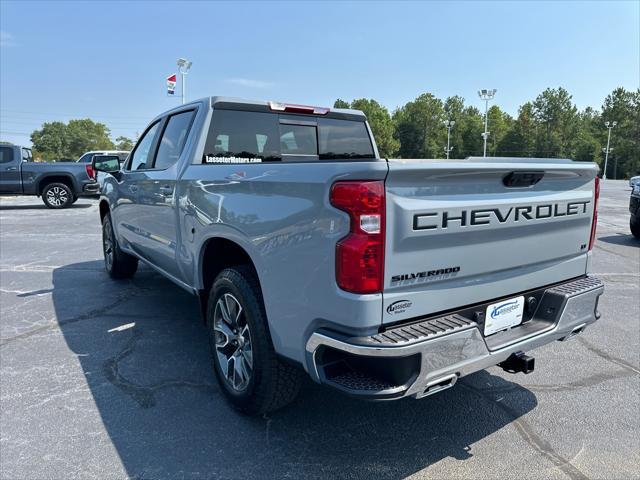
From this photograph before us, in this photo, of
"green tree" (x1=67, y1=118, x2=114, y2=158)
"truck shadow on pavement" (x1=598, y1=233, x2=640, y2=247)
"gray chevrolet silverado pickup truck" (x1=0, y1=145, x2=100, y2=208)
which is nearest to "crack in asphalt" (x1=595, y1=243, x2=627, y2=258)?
"truck shadow on pavement" (x1=598, y1=233, x2=640, y2=247)

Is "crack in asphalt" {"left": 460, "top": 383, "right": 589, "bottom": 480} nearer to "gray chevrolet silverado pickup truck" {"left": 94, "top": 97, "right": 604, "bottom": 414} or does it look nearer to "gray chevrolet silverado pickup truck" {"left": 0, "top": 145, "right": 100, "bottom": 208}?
"gray chevrolet silverado pickup truck" {"left": 94, "top": 97, "right": 604, "bottom": 414}

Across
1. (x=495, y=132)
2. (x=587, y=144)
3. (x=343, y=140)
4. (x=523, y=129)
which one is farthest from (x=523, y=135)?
(x=343, y=140)

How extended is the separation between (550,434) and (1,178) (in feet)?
56.0

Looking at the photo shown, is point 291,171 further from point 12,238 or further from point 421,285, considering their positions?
point 12,238

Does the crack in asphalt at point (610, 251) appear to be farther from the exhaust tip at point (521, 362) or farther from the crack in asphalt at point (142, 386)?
the crack in asphalt at point (142, 386)

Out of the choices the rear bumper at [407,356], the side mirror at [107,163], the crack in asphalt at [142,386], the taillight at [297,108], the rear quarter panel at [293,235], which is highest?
the taillight at [297,108]

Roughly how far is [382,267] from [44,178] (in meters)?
16.5

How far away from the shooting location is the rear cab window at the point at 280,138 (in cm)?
390

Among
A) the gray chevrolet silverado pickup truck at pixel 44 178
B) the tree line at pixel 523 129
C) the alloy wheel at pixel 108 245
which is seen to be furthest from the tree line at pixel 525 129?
the alloy wheel at pixel 108 245

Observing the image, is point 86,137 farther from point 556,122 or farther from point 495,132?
point 556,122

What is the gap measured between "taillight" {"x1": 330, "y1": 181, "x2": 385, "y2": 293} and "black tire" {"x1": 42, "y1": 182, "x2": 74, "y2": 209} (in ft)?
53.6

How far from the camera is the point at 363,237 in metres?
1.99

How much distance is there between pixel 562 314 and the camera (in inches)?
106

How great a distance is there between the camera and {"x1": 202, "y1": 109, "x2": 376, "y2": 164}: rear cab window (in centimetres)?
390
